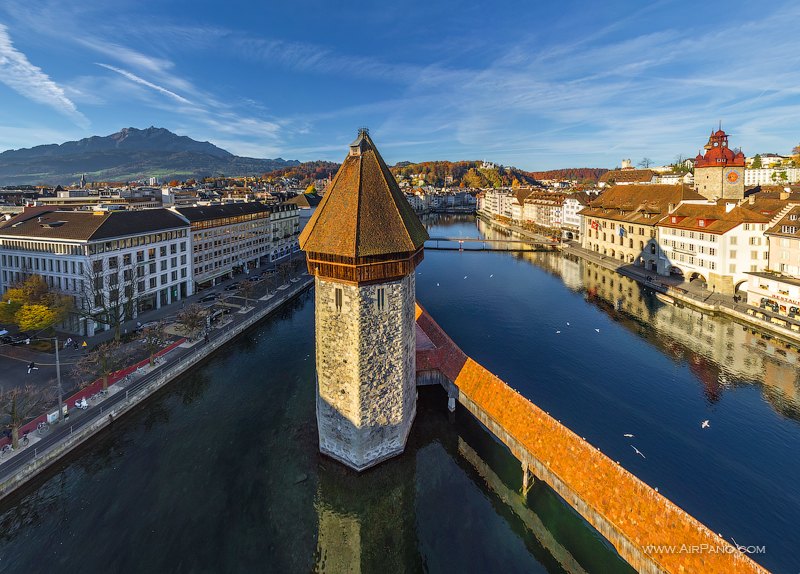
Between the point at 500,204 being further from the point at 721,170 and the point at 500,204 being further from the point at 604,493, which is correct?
the point at 604,493

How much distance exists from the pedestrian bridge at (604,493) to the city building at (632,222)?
56.4 metres

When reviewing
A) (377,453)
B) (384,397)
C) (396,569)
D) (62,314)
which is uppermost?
(62,314)

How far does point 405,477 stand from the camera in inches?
871

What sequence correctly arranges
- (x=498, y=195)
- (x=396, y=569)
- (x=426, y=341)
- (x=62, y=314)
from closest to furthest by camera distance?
(x=396, y=569), (x=426, y=341), (x=62, y=314), (x=498, y=195)

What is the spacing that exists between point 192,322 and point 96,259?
11.9m

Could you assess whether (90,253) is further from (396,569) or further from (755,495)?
(755,495)

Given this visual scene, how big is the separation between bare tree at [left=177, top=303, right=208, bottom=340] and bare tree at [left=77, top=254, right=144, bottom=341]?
4989mm

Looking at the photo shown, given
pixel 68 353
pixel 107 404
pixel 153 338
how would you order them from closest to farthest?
pixel 107 404
pixel 68 353
pixel 153 338

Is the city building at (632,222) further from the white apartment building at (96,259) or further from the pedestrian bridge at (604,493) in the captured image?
the white apartment building at (96,259)

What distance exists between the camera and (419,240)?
22.3m

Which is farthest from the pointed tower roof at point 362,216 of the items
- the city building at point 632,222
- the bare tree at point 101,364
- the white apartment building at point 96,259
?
the city building at point 632,222

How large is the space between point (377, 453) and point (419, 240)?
11547 millimetres

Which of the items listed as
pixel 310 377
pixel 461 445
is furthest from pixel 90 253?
pixel 461 445

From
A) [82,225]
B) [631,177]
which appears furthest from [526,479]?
[631,177]
